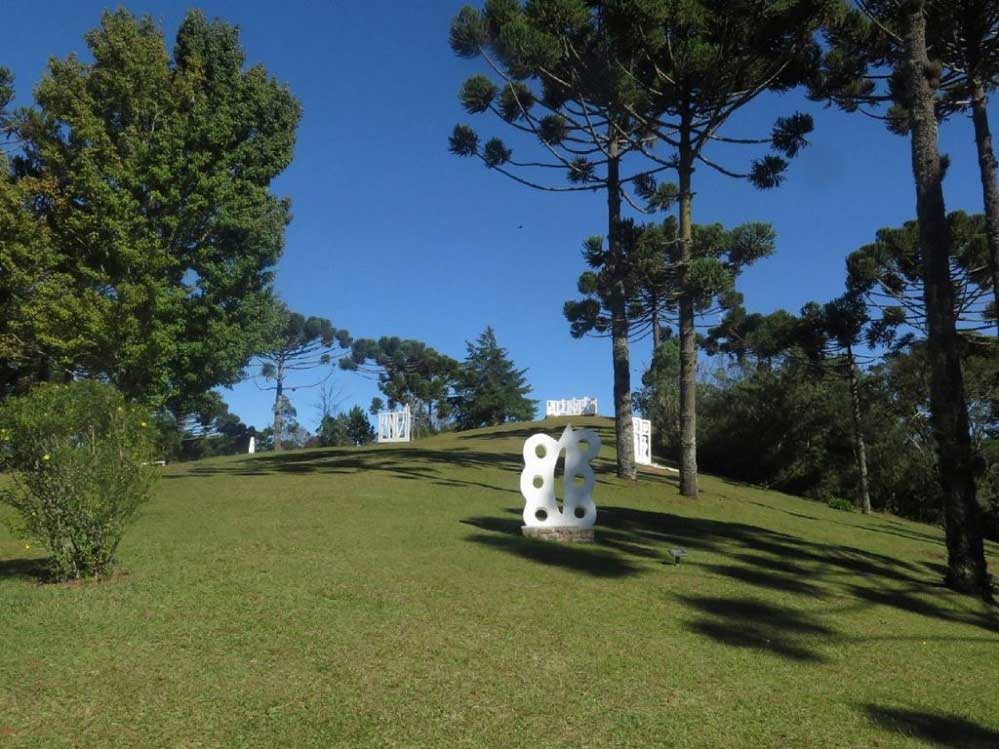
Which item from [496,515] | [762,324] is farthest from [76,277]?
[762,324]

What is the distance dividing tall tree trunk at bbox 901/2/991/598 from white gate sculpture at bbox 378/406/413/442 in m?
28.5

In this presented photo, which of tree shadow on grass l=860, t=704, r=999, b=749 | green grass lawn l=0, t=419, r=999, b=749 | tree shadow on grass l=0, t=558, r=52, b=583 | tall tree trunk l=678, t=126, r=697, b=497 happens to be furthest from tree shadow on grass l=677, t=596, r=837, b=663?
tall tree trunk l=678, t=126, r=697, b=497

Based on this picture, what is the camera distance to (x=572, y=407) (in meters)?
40.9

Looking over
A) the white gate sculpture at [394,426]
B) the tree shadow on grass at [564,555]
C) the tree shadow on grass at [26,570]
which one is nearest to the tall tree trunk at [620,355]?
the tree shadow on grass at [564,555]

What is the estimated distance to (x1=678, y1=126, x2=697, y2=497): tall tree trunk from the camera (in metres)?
16.2

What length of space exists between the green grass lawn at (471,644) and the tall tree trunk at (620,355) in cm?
773

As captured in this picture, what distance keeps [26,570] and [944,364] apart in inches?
403

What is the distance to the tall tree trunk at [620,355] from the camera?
18453 mm

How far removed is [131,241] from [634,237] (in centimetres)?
1160

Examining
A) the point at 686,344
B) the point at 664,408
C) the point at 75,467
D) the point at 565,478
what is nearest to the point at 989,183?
the point at 686,344

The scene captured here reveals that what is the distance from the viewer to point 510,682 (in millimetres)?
4703

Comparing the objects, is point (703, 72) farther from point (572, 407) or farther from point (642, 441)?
point (572, 407)

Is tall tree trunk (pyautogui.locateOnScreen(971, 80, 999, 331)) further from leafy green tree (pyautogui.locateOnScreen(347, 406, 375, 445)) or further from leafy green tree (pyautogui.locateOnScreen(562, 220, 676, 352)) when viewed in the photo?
leafy green tree (pyautogui.locateOnScreen(347, 406, 375, 445))

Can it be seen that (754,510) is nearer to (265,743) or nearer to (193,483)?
(193,483)
